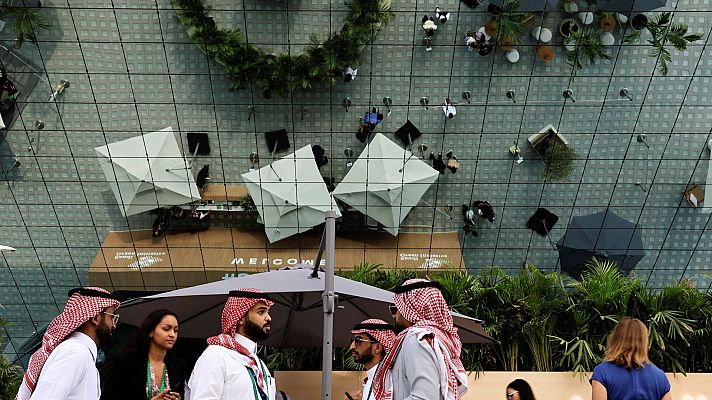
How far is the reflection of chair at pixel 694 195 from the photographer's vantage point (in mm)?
6613

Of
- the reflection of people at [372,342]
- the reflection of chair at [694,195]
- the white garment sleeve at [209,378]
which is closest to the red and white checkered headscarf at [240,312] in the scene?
the white garment sleeve at [209,378]

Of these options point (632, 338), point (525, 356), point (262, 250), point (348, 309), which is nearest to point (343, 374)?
point (348, 309)

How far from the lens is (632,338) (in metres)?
2.46

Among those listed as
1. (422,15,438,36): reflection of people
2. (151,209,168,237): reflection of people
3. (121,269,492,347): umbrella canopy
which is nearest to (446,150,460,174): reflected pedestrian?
(422,15,438,36): reflection of people

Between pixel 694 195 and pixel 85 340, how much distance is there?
5.50m

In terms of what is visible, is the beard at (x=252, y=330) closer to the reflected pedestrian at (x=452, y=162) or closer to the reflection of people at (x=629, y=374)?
the reflection of people at (x=629, y=374)

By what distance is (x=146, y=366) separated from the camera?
102 inches

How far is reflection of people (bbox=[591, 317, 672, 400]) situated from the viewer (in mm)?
2461

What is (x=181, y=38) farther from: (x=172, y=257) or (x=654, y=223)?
(x=654, y=223)

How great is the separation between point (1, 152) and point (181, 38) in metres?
1.64

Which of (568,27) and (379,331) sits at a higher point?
(568,27)

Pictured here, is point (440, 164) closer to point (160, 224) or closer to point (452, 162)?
point (452, 162)

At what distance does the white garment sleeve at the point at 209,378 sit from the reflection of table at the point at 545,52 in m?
4.93

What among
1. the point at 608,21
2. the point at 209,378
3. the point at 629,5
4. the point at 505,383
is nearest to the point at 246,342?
the point at 209,378
